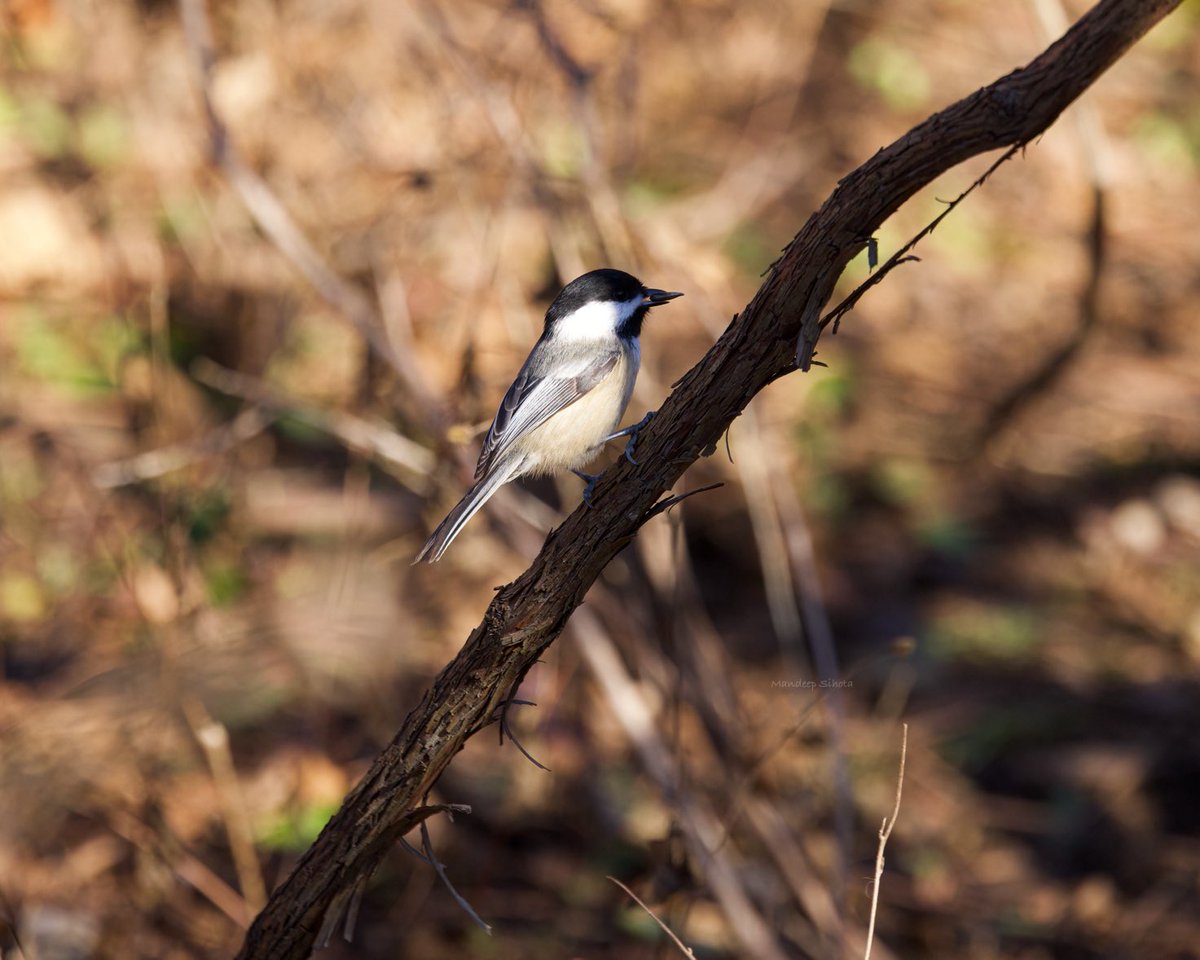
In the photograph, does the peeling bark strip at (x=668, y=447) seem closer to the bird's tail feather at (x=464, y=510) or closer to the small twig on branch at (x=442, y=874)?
the small twig on branch at (x=442, y=874)

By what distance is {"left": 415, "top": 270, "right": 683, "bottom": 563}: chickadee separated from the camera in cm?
329

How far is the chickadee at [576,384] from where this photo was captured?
10.8 ft

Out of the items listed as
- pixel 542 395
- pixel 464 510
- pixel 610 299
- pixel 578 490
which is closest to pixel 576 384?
pixel 542 395

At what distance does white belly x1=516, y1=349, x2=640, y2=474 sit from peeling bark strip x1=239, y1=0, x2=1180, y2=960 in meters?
1.13

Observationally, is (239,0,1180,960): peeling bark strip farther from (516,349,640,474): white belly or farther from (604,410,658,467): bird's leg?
(516,349,640,474): white belly

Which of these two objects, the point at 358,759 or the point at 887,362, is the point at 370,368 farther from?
the point at 887,362

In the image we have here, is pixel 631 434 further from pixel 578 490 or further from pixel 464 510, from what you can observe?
pixel 578 490

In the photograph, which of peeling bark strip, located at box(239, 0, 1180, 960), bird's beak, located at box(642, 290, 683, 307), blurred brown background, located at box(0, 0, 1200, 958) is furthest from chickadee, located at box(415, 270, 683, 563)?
peeling bark strip, located at box(239, 0, 1180, 960)

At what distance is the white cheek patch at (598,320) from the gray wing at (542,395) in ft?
0.23

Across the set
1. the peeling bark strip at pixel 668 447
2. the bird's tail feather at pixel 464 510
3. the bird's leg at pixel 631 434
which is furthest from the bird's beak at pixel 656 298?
the peeling bark strip at pixel 668 447

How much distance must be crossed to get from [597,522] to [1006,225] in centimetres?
626

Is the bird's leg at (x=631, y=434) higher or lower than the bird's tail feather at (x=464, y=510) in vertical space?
lower

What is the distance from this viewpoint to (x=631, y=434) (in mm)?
3035

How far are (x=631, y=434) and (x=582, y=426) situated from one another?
0.29 metres
